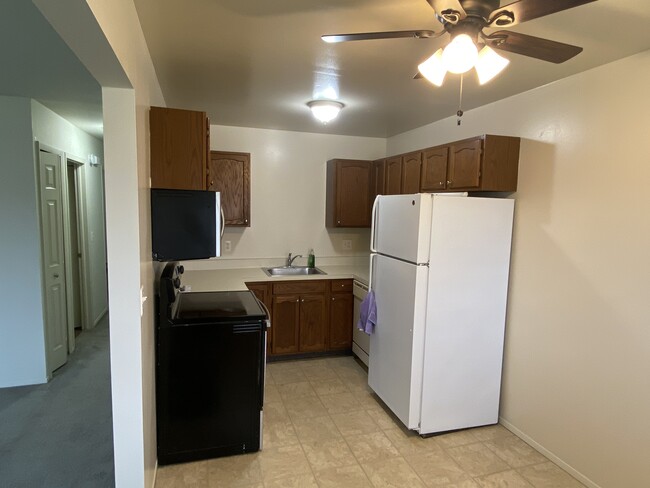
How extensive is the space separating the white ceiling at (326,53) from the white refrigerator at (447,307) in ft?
2.63

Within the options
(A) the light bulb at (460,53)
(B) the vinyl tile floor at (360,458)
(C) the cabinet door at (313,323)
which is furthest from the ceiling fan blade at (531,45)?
(C) the cabinet door at (313,323)

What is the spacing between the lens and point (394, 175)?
3.76 meters

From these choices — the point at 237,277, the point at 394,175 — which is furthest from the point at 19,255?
the point at 394,175

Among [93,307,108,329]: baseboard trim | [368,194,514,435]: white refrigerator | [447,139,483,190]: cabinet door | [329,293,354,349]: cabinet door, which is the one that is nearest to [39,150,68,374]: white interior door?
[93,307,108,329]: baseboard trim

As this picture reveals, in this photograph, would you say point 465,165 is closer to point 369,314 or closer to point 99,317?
point 369,314

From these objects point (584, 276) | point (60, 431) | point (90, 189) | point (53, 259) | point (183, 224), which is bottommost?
point (60, 431)

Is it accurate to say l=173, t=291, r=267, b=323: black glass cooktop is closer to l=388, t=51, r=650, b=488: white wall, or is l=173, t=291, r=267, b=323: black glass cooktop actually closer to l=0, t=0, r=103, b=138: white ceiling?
l=0, t=0, r=103, b=138: white ceiling

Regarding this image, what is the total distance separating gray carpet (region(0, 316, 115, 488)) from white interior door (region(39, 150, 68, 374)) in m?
0.24

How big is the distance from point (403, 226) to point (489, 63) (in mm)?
1345

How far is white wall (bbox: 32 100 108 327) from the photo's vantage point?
11.7 ft

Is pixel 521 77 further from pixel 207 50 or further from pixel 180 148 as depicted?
pixel 180 148

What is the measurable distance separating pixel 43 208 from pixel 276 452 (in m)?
2.81

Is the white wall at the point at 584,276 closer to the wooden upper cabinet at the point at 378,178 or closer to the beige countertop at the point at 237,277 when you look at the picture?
the wooden upper cabinet at the point at 378,178

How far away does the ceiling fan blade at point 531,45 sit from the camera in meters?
1.42
